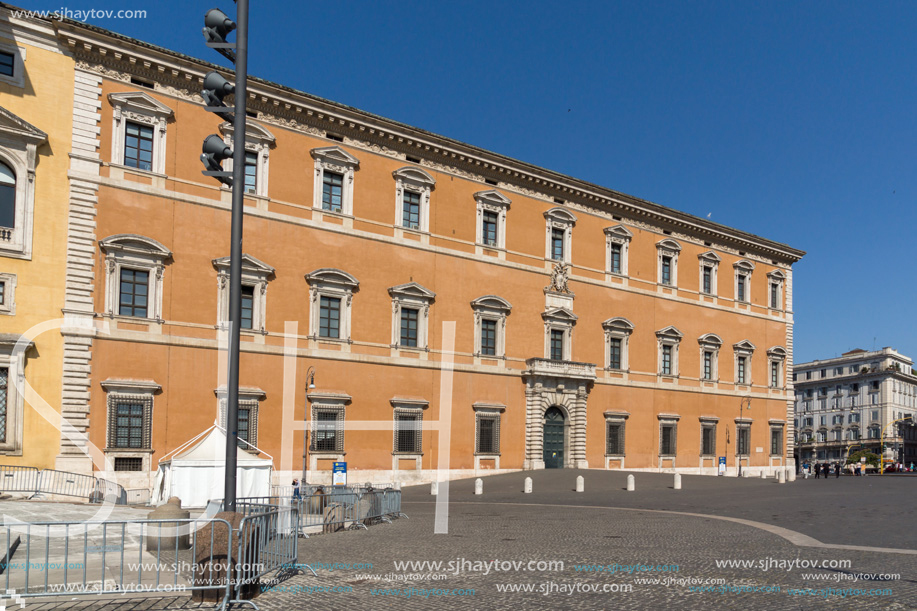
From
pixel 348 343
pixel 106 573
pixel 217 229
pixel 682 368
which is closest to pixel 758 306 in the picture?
pixel 682 368

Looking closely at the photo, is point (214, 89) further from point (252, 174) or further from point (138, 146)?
point (252, 174)

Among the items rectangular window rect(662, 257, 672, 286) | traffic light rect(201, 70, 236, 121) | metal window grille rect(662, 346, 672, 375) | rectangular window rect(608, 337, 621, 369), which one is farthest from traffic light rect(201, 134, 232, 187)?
rectangular window rect(662, 257, 672, 286)

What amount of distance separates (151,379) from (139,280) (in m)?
3.46

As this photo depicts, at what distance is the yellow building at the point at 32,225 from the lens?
24.9 meters

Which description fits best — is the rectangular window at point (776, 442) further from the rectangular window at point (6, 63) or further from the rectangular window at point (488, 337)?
the rectangular window at point (6, 63)

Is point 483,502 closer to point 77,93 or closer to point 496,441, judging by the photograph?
point 496,441

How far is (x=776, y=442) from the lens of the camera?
51875 mm

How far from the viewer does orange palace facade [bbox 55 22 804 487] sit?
27500mm

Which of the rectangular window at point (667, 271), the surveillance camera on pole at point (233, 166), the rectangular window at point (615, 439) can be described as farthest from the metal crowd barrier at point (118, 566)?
the rectangular window at point (667, 271)

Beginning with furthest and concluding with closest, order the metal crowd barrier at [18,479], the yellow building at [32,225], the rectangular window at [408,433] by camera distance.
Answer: the rectangular window at [408,433], the yellow building at [32,225], the metal crowd barrier at [18,479]

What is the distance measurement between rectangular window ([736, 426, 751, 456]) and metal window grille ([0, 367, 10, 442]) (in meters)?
39.2

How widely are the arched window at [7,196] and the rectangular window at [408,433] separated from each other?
53.0 ft

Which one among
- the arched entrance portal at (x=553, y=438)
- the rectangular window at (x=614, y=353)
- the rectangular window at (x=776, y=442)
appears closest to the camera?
the arched entrance portal at (x=553, y=438)

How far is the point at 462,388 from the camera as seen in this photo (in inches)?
1428
